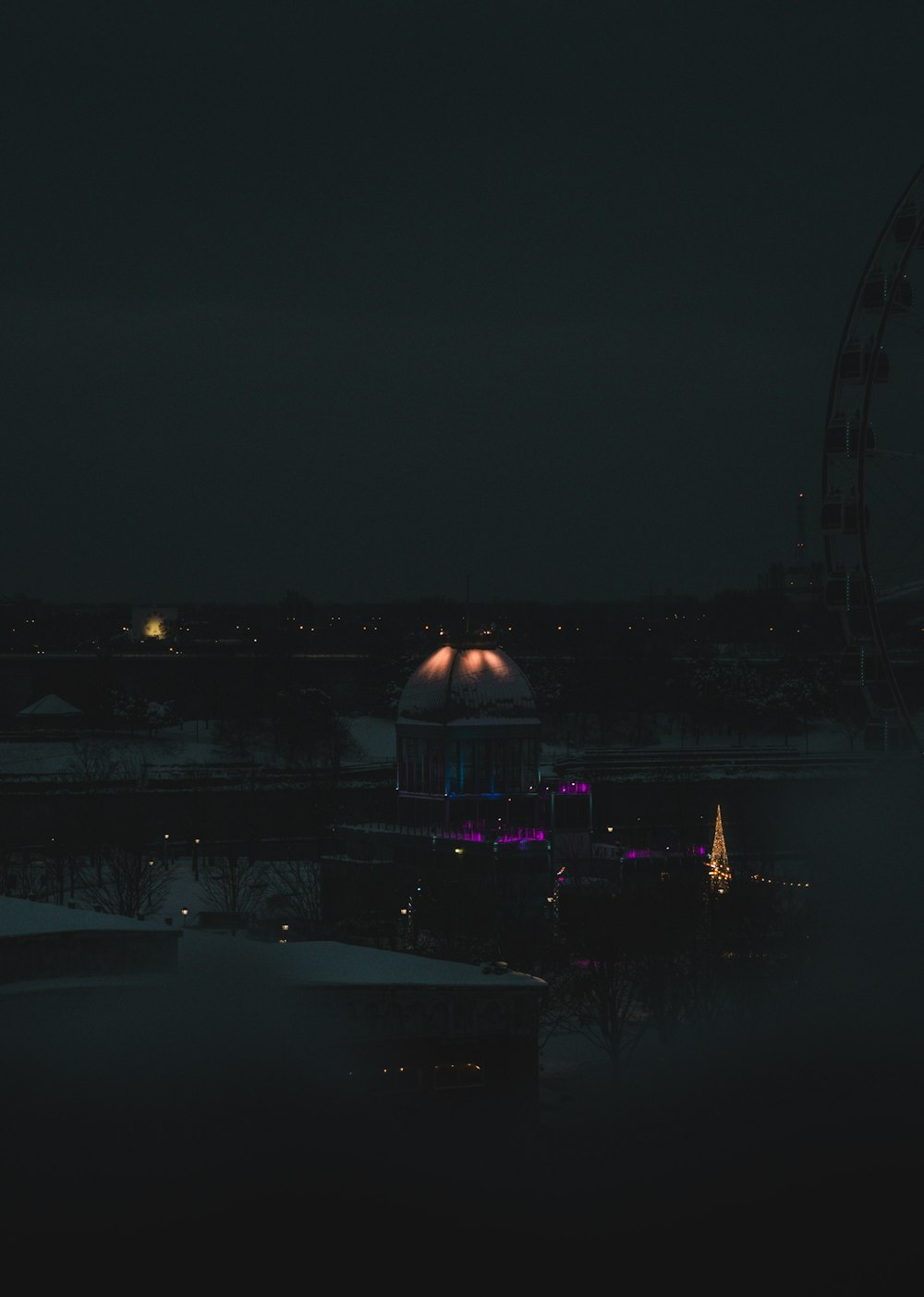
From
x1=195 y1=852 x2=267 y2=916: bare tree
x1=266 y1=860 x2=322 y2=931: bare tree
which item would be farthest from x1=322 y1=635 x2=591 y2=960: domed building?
x1=195 y1=852 x2=267 y2=916: bare tree

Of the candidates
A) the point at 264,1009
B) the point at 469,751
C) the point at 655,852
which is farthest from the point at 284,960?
the point at 655,852

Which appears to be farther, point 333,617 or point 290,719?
point 333,617

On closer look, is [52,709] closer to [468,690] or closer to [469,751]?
[468,690]

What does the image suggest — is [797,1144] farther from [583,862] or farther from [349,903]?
[583,862]

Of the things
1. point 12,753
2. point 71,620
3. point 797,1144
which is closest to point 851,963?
point 797,1144

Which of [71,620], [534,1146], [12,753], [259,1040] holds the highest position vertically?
[71,620]

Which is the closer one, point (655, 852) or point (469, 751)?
point (655, 852)

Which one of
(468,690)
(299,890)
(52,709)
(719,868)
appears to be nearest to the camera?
(719,868)
